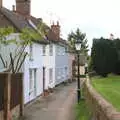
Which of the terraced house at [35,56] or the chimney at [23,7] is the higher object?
the chimney at [23,7]

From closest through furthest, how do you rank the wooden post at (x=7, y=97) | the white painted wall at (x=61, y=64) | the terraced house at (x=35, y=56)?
the wooden post at (x=7, y=97), the terraced house at (x=35, y=56), the white painted wall at (x=61, y=64)

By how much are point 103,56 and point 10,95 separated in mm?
30506

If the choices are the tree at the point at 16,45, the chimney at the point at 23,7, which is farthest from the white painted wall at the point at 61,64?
the tree at the point at 16,45

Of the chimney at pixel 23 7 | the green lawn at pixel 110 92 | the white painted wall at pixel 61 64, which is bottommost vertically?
the green lawn at pixel 110 92

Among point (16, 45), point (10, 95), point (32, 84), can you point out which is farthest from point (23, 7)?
point (10, 95)

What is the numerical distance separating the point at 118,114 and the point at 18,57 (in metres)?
22.0

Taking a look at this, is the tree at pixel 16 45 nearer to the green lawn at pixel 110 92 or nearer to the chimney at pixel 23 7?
the green lawn at pixel 110 92

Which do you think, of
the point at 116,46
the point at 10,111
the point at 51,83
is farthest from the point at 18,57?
the point at 116,46

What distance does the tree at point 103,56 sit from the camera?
164 feet

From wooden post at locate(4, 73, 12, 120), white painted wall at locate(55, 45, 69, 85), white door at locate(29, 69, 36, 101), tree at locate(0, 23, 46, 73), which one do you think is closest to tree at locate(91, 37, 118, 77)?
white painted wall at locate(55, 45, 69, 85)

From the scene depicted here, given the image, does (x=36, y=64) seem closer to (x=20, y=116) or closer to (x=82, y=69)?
(x=20, y=116)

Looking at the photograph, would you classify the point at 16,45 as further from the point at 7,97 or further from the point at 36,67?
the point at 7,97

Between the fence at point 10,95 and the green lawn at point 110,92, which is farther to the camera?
the fence at point 10,95

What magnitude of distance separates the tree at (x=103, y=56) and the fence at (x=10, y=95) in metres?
26.7
